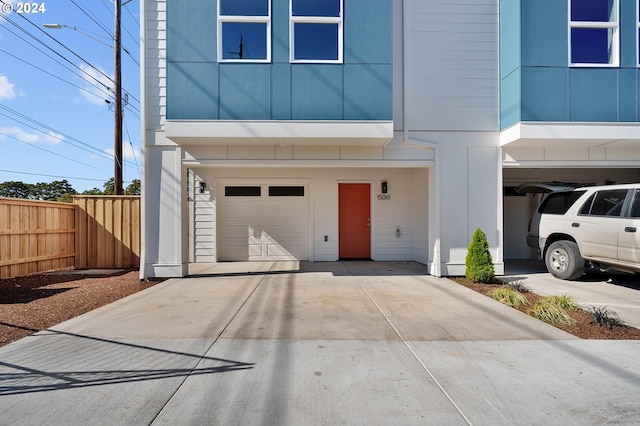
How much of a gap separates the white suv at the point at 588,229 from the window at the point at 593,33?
2735 mm

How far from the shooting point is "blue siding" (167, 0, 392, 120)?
7180 mm

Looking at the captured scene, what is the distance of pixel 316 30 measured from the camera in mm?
7348

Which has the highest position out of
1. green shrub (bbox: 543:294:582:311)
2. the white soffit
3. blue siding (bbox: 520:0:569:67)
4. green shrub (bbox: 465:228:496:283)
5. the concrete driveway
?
blue siding (bbox: 520:0:569:67)

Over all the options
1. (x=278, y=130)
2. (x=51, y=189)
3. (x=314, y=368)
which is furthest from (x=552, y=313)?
(x=51, y=189)

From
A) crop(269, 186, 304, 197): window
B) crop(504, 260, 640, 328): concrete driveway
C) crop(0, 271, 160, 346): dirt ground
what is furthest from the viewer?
crop(269, 186, 304, 197): window

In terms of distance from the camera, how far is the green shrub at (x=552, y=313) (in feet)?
15.4

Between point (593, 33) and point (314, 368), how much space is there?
28.8 ft

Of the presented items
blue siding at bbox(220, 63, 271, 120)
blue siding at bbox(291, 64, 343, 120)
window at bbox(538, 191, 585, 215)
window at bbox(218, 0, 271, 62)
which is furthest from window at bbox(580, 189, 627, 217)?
window at bbox(218, 0, 271, 62)

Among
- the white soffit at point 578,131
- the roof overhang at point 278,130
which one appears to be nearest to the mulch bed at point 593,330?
the white soffit at point 578,131

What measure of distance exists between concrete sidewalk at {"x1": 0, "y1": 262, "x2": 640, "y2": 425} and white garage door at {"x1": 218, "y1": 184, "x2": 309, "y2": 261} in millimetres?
4871

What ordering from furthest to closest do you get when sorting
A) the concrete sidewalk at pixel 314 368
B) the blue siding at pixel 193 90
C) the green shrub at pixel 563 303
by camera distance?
1. the blue siding at pixel 193 90
2. the green shrub at pixel 563 303
3. the concrete sidewalk at pixel 314 368

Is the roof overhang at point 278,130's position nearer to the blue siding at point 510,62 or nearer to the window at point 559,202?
the blue siding at point 510,62

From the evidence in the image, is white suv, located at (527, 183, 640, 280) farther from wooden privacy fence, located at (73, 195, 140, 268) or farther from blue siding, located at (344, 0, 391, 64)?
wooden privacy fence, located at (73, 195, 140, 268)

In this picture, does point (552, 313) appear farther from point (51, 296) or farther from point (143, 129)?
point (143, 129)
